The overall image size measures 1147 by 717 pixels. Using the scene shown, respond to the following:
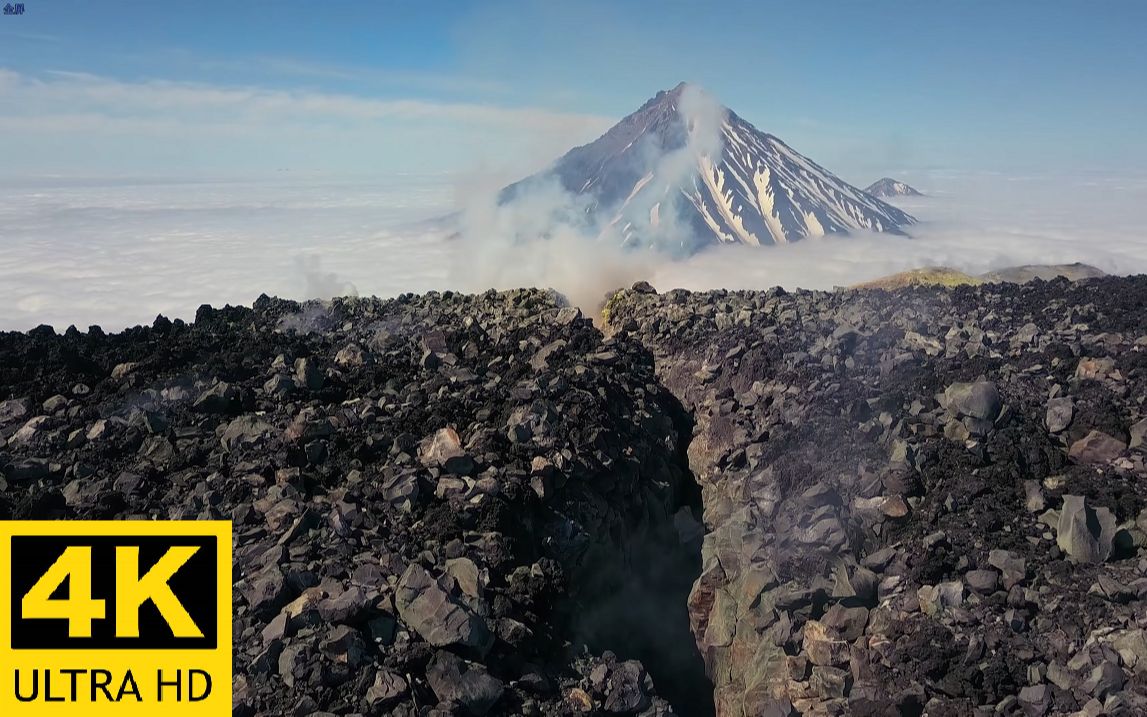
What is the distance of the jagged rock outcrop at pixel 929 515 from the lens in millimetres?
11688

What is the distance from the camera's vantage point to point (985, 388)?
55.2ft

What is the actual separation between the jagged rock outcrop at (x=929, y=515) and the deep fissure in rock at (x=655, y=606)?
50cm

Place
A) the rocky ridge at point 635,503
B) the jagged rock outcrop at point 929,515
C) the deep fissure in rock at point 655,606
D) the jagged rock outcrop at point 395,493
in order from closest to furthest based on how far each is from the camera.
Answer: the jagged rock outcrop at point 395,493 < the rocky ridge at point 635,503 < the jagged rock outcrop at point 929,515 < the deep fissure in rock at point 655,606

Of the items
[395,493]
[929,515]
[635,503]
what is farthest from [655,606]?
[395,493]

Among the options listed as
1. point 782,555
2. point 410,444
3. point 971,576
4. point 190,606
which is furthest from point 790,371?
point 190,606

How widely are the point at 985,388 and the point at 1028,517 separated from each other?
3.67m

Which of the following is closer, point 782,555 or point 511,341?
point 782,555

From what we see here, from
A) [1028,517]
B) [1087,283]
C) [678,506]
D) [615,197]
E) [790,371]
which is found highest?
[615,197]

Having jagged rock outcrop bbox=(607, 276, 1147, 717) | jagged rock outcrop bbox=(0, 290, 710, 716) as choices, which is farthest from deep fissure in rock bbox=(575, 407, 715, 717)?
jagged rock outcrop bbox=(607, 276, 1147, 717)

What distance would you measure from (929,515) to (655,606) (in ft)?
18.3

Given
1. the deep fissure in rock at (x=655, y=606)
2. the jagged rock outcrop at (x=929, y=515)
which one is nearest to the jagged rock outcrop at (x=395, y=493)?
the deep fissure in rock at (x=655, y=606)

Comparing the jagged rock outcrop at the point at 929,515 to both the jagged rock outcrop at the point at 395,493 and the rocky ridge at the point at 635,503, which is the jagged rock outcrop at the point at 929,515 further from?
the jagged rock outcrop at the point at 395,493

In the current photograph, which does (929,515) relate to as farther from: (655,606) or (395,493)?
(395,493)

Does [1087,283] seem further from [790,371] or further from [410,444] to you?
[410,444]
